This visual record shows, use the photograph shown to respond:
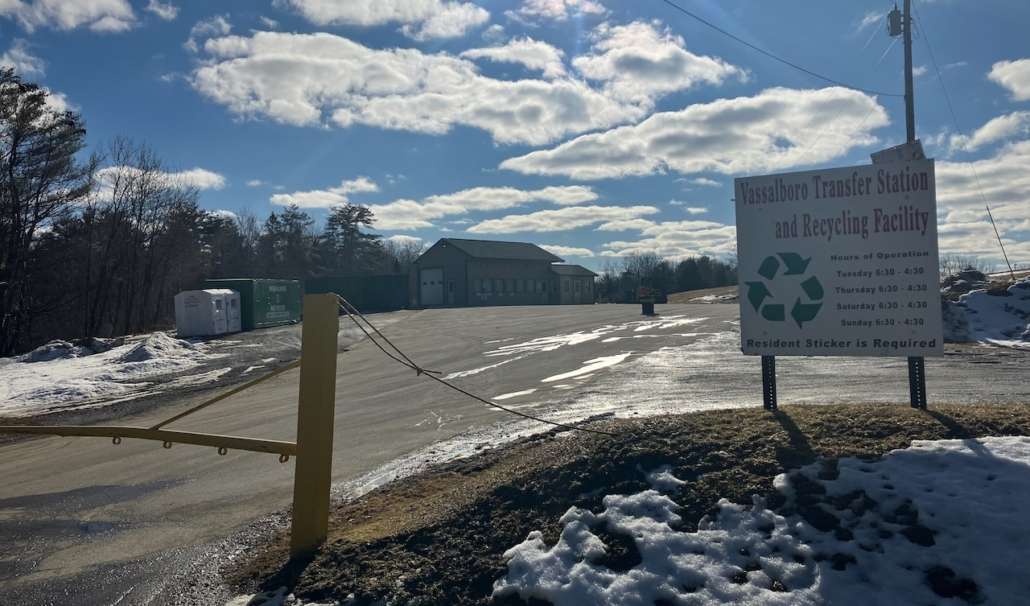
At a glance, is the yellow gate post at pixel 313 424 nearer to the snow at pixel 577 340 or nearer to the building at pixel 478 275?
the snow at pixel 577 340

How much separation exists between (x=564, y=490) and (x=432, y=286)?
5969 cm

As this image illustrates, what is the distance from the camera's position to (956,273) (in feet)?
86.7

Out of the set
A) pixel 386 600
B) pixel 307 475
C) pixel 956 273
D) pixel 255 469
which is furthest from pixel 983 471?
pixel 956 273

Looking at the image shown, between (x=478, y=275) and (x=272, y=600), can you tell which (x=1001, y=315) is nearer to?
(x=272, y=600)

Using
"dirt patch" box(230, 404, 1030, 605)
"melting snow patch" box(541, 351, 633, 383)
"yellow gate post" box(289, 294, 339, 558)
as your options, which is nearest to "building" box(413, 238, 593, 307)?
"melting snow patch" box(541, 351, 633, 383)

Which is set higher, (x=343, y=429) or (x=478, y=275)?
(x=478, y=275)

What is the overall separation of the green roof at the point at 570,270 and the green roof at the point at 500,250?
89 cm

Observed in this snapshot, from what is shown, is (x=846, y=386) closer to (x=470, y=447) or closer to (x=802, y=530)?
(x=470, y=447)

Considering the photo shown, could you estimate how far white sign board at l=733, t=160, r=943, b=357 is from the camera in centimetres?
586

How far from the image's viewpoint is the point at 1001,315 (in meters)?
20.3

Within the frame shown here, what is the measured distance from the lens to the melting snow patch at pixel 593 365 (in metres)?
15.0

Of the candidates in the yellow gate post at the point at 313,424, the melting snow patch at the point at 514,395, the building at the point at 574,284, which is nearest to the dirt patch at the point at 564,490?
the yellow gate post at the point at 313,424

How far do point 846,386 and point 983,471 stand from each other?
8.31 meters

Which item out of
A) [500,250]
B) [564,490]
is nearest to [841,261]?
[564,490]
